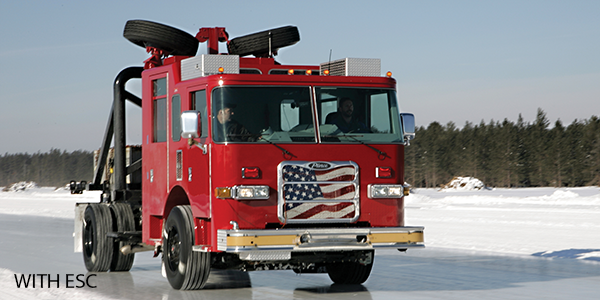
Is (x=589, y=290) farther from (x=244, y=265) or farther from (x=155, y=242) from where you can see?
(x=155, y=242)

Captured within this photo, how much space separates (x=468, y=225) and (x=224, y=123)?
52.6 feet

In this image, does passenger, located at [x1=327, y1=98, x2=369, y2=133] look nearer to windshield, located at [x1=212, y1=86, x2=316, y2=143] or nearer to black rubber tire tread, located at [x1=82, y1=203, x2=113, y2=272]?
windshield, located at [x1=212, y1=86, x2=316, y2=143]

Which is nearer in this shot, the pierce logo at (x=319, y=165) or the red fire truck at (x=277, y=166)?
the red fire truck at (x=277, y=166)

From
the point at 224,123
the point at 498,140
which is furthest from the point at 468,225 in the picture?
the point at 498,140

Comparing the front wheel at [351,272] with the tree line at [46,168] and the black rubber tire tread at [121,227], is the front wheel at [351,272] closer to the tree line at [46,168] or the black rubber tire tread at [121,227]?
the black rubber tire tread at [121,227]

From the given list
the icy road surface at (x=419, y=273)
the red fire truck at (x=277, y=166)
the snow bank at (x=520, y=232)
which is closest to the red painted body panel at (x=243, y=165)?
the red fire truck at (x=277, y=166)

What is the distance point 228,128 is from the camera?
926 centimetres

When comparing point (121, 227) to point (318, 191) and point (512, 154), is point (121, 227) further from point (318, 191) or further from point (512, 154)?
point (512, 154)

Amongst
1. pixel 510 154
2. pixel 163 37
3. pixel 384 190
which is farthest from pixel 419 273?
pixel 510 154

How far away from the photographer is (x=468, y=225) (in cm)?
2398

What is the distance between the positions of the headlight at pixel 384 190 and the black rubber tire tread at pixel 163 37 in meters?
4.08

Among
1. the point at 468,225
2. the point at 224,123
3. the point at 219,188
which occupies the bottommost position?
the point at 468,225

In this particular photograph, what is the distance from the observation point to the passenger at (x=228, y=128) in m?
9.23

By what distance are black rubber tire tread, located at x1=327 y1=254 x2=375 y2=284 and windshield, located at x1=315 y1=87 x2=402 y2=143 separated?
6.68ft
